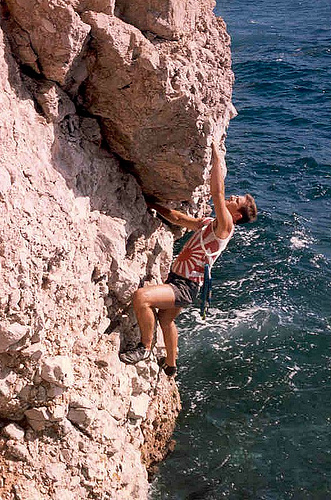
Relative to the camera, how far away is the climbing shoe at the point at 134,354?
692cm

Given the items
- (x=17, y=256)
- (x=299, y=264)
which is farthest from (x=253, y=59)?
(x=17, y=256)

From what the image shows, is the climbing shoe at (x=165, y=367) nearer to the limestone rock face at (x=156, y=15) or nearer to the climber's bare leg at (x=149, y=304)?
the climber's bare leg at (x=149, y=304)

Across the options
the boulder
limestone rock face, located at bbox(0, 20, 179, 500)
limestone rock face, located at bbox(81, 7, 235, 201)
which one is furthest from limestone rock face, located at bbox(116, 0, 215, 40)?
limestone rock face, located at bbox(0, 20, 179, 500)

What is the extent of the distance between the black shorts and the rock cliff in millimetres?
372

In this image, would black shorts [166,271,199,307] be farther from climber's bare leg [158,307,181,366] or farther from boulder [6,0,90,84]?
boulder [6,0,90,84]

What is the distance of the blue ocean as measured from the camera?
7820 millimetres

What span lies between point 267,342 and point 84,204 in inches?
192

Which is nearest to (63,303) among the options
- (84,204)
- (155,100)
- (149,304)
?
(84,204)

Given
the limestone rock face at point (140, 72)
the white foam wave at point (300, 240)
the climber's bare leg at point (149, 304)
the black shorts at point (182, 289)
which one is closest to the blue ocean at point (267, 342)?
the white foam wave at point (300, 240)

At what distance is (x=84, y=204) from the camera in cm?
635

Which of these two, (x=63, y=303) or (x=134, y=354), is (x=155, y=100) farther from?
(x=134, y=354)

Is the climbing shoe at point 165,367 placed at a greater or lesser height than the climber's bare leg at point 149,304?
lesser

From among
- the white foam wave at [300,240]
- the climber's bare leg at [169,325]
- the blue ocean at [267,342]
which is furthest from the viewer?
the white foam wave at [300,240]

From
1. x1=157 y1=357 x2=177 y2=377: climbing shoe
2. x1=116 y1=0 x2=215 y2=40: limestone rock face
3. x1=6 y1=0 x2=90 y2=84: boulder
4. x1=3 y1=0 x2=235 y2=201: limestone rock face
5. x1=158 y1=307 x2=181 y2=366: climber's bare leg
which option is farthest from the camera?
x1=157 y1=357 x2=177 y2=377: climbing shoe
